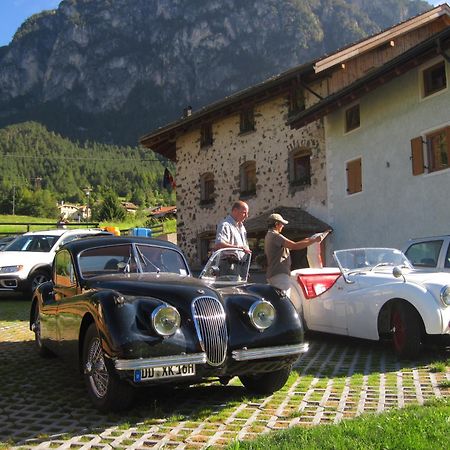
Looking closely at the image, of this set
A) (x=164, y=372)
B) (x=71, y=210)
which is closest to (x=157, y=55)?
(x=71, y=210)

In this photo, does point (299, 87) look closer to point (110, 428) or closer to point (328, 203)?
point (328, 203)

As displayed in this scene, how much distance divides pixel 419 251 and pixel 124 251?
205 inches

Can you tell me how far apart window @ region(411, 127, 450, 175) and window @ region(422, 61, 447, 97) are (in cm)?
116

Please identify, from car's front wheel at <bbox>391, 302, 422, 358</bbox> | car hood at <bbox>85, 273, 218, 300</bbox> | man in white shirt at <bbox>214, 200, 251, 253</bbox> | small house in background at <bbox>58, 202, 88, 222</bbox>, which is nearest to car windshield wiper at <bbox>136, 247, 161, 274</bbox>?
car hood at <bbox>85, 273, 218, 300</bbox>

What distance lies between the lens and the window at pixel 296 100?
19.6 metres

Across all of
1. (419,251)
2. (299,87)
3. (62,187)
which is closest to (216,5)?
(62,187)

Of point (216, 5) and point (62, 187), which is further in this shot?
point (216, 5)

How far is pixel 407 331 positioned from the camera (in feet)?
20.1

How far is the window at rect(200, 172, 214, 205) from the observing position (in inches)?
942

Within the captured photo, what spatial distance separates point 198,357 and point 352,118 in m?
14.7

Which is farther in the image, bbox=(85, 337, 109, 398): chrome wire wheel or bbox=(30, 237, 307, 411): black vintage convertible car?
bbox=(85, 337, 109, 398): chrome wire wheel

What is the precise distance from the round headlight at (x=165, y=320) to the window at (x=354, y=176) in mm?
13507

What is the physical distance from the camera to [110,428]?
12.9 feet

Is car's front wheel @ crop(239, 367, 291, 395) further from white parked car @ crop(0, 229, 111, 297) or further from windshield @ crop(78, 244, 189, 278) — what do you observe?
white parked car @ crop(0, 229, 111, 297)
